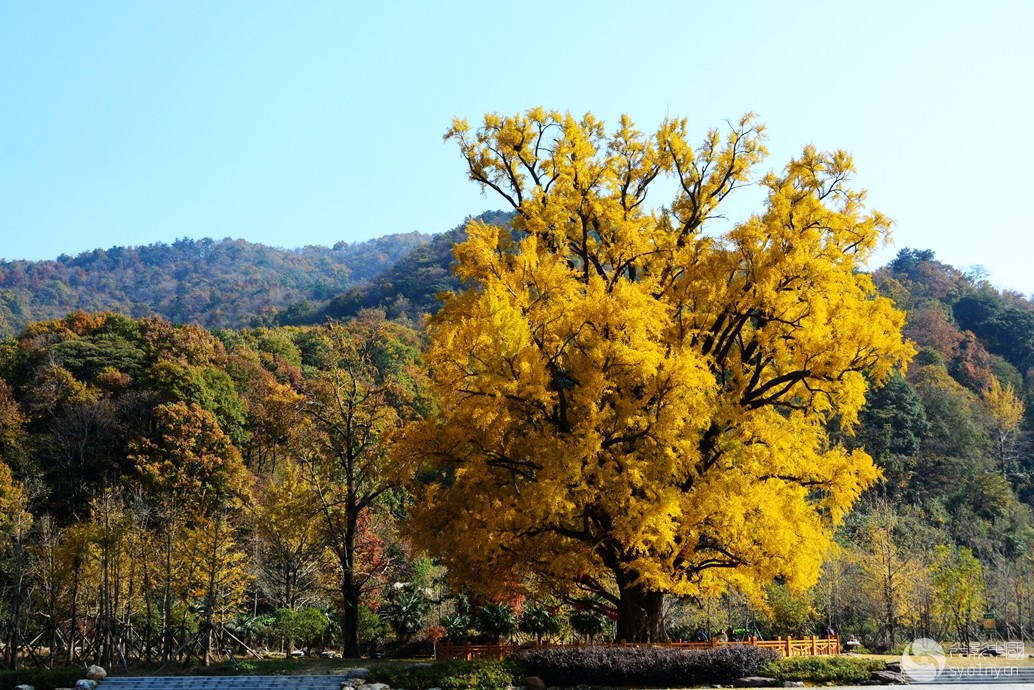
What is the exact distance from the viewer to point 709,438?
2100 centimetres

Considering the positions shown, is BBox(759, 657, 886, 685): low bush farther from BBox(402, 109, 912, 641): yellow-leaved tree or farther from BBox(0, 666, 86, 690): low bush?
BBox(0, 666, 86, 690): low bush

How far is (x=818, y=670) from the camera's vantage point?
698 inches

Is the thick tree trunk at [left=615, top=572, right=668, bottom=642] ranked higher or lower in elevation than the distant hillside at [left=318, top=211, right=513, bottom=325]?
lower

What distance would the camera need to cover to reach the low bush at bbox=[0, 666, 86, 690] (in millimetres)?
18312

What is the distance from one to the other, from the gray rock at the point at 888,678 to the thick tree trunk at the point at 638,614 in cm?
445

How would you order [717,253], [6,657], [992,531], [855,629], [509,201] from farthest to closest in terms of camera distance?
[992,531] → [855,629] → [6,657] → [509,201] → [717,253]

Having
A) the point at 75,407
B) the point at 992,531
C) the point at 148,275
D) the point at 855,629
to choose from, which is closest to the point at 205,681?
the point at 855,629

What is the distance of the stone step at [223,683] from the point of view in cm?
1744

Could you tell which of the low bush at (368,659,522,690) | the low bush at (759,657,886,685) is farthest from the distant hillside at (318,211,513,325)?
the low bush at (759,657,886,685)

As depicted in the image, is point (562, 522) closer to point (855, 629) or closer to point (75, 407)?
point (855, 629)

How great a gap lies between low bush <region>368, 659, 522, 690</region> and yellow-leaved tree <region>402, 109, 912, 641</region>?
8.71ft

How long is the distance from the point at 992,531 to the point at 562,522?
42.5m

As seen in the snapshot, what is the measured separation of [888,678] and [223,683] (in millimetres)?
12026

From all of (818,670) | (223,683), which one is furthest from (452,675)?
(818,670)
